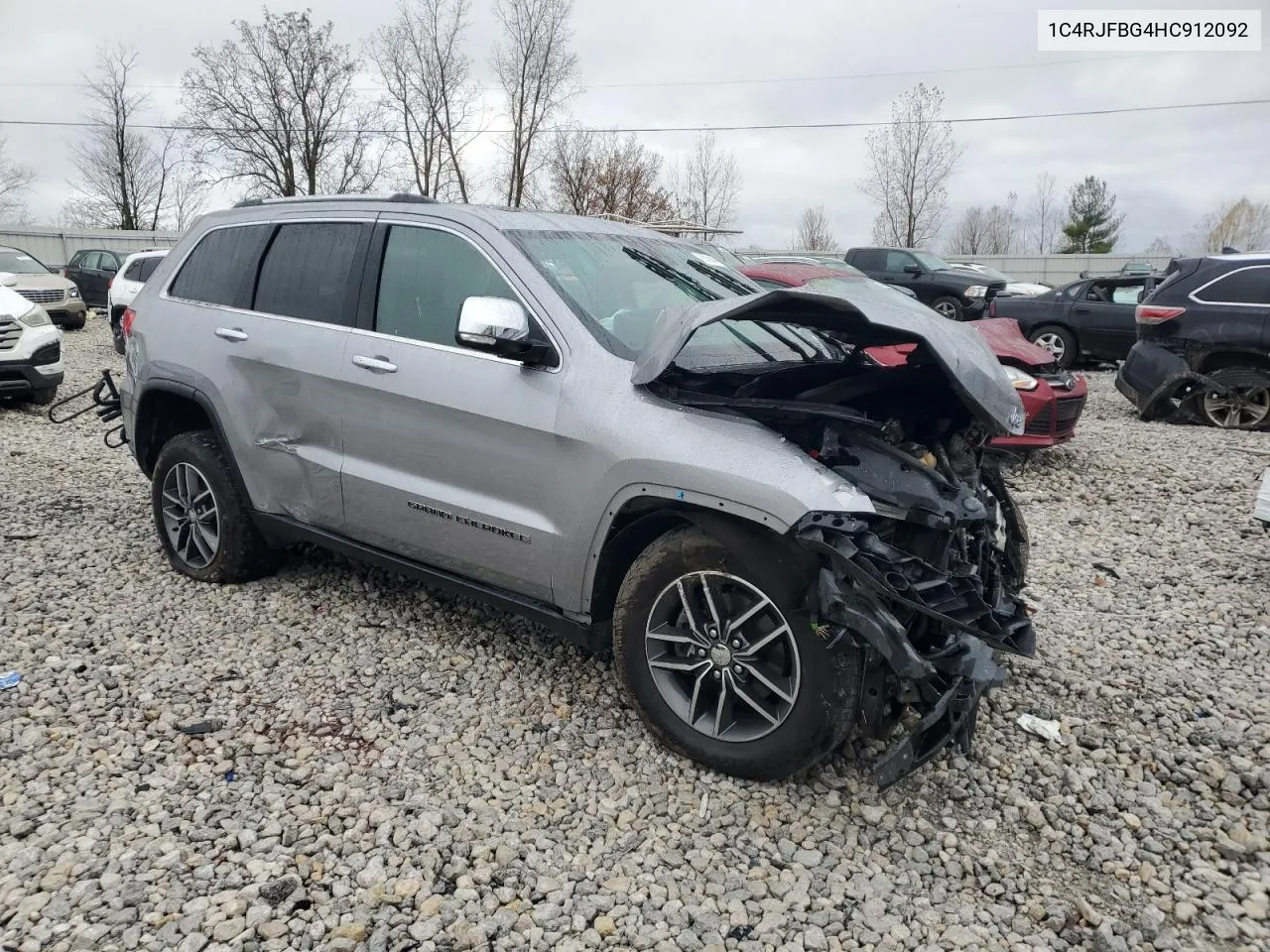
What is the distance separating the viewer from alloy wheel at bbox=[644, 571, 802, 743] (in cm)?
293

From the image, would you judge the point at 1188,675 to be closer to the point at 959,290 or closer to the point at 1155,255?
the point at 959,290

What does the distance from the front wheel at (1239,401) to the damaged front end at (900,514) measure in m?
7.40

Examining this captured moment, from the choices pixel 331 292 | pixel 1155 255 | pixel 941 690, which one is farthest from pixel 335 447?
pixel 1155 255

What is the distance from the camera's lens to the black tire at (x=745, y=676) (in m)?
2.80

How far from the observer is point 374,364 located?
3.74 metres

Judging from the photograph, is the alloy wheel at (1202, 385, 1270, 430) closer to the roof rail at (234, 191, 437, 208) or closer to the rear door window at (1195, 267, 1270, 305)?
the rear door window at (1195, 267, 1270, 305)

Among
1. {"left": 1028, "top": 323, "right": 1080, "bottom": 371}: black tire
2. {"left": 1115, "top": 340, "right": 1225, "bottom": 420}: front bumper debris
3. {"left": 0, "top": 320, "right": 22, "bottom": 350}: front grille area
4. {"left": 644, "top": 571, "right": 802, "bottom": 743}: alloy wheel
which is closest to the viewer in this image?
{"left": 644, "top": 571, "right": 802, "bottom": 743}: alloy wheel

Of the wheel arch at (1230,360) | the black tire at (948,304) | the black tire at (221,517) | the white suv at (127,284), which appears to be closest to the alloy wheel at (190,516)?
the black tire at (221,517)

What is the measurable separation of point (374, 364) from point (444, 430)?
483mm

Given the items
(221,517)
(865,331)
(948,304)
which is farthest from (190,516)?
(948,304)

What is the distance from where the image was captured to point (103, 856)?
2.67m

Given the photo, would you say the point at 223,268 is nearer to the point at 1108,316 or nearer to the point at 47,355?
the point at 47,355

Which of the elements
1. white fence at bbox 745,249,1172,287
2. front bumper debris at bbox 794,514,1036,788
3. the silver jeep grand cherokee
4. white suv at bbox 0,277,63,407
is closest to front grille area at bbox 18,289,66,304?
white suv at bbox 0,277,63,407

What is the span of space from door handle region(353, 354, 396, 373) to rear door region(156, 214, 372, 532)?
0.14m
